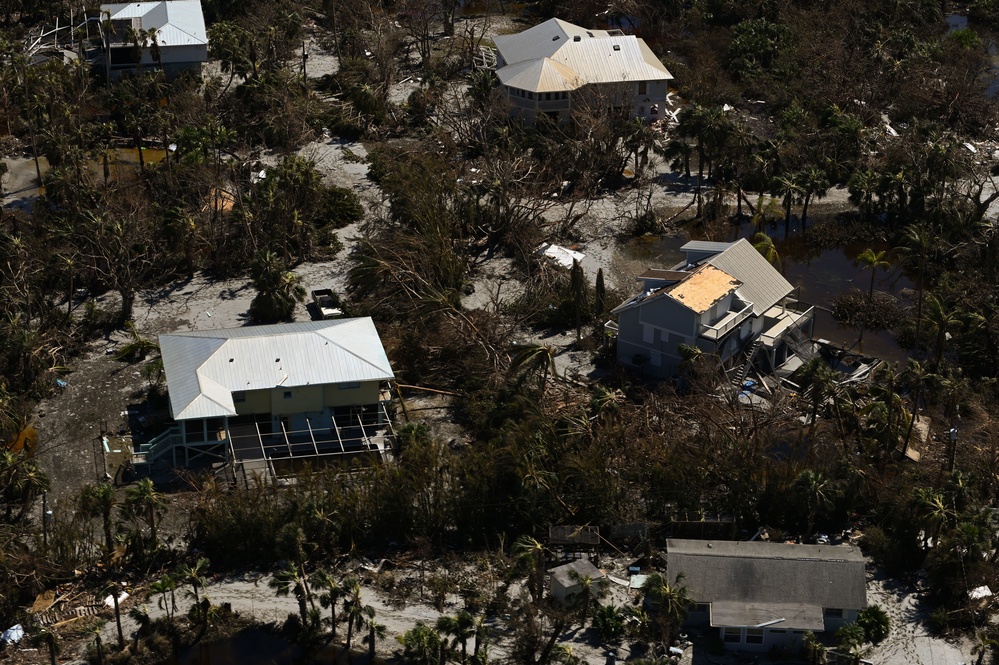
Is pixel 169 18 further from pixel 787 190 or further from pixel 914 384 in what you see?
pixel 914 384

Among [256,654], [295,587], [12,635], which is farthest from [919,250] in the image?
[12,635]

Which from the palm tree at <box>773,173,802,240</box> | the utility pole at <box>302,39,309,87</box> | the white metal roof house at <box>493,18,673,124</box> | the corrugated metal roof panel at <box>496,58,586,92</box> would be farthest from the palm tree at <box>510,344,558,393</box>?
the utility pole at <box>302,39,309,87</box>

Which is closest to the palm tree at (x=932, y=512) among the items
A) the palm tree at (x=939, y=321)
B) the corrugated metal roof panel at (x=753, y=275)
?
the palm tree at (x=939, y=321)

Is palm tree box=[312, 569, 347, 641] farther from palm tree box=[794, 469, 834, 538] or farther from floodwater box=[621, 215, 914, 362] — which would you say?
floodwater box=[621, 215, 914, 362]

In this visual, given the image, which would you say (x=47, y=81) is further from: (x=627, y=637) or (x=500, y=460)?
(x=627, y=637)

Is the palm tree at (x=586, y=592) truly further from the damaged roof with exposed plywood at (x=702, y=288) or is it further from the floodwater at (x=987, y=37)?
the floodwater at (x=987, y=37)
